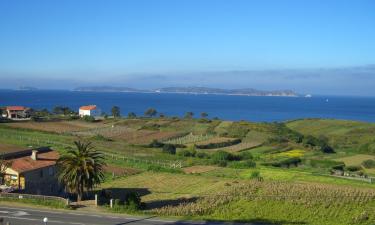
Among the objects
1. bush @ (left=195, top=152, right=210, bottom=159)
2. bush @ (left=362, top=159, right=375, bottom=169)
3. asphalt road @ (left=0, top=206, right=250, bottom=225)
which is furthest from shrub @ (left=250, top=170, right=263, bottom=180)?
asphalt road @ (left=0, top=206, right=250, bottom=225)

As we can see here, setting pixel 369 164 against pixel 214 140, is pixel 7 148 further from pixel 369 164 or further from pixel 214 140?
pixel 369 164

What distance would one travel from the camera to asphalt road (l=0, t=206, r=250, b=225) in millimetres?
27172

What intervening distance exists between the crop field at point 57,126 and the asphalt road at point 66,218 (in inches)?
2397

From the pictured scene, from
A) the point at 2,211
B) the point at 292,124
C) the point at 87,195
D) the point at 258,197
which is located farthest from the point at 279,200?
the point at 292,124

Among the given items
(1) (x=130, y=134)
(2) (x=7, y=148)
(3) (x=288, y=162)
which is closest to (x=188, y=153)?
(3) (x=288, y=162)

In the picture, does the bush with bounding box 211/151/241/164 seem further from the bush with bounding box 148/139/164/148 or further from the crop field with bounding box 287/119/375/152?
the crop field with bounding box 287/119/375/152

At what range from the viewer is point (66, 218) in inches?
1117

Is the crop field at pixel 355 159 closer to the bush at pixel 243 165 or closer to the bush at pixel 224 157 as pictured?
the bush at pixel 243 165

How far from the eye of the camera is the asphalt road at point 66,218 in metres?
27.2

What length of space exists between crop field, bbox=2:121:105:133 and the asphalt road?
60.9 m

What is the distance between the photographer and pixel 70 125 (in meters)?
104

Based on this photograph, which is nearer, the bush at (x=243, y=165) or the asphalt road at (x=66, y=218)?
the asphalt road at (x=66, y=218)

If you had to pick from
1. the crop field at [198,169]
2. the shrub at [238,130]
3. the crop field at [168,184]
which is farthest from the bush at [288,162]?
the shrub at [238,130]

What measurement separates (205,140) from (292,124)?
50.2 meters
